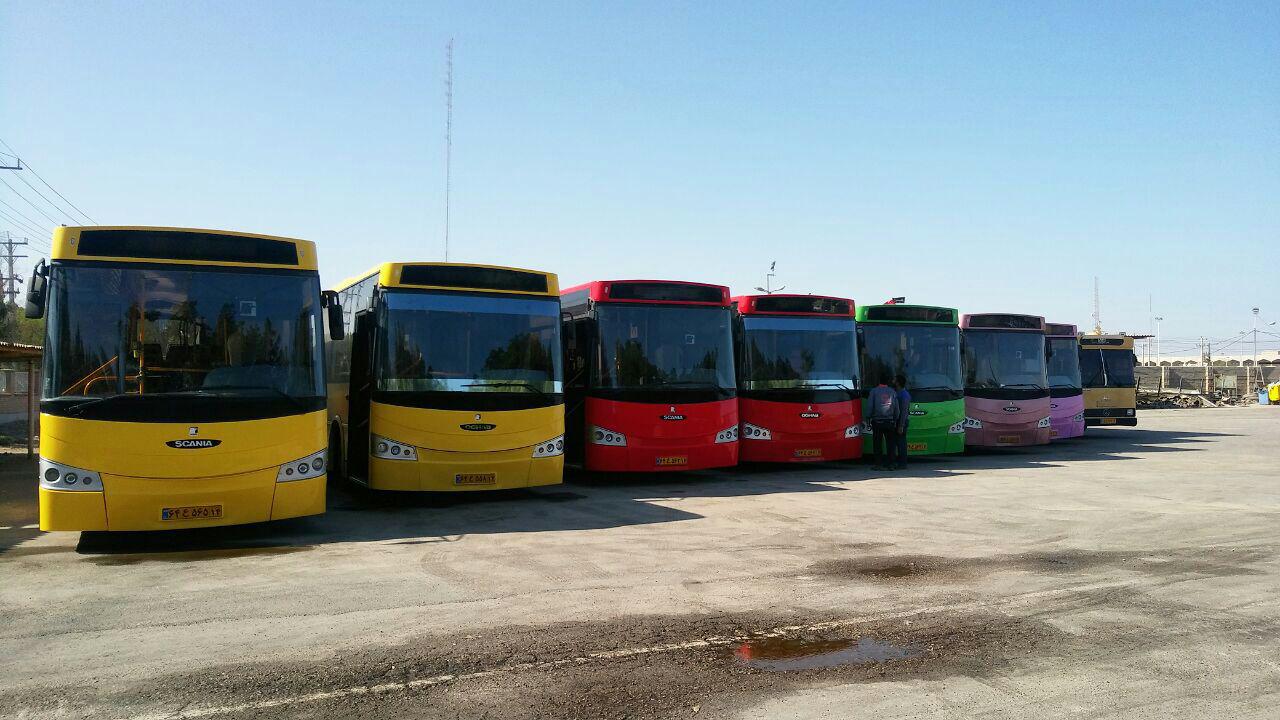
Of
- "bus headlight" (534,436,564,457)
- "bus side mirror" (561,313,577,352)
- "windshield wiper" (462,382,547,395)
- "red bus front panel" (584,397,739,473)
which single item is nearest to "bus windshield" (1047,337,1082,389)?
"red bus front panel" (584,397,739,473)

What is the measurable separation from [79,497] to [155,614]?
2.85 metres

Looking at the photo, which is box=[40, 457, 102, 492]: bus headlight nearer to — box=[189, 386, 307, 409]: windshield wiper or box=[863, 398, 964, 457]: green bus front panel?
box=[189, 386, 307, 409]: windshield wiper

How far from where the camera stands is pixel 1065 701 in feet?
16.1

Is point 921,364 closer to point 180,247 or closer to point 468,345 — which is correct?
point 468,345

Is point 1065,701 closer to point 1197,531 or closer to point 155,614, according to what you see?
point 155,614

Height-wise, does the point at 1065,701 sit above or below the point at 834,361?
below

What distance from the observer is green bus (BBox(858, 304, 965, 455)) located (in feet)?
61.3

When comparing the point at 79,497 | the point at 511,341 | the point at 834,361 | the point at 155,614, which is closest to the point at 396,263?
the point at 511,341

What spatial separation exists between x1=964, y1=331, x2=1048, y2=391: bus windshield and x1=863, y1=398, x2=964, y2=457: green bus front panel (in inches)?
86.8

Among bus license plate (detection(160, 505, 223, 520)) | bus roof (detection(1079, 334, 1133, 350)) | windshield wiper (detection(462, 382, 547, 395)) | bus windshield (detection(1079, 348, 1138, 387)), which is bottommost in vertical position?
bus license plate (detection(160, 505, 223, 520))

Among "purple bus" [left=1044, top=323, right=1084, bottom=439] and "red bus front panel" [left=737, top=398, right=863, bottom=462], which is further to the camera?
"purple bus" [left=1044, top=323, right=1084, bottom=439]

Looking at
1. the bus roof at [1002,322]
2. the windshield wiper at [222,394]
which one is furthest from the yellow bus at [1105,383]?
the windshield wiper at [222,394]

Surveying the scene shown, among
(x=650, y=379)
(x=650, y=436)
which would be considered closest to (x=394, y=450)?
(x=650, y=436)

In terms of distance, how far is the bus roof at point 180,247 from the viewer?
9344 millimetres
